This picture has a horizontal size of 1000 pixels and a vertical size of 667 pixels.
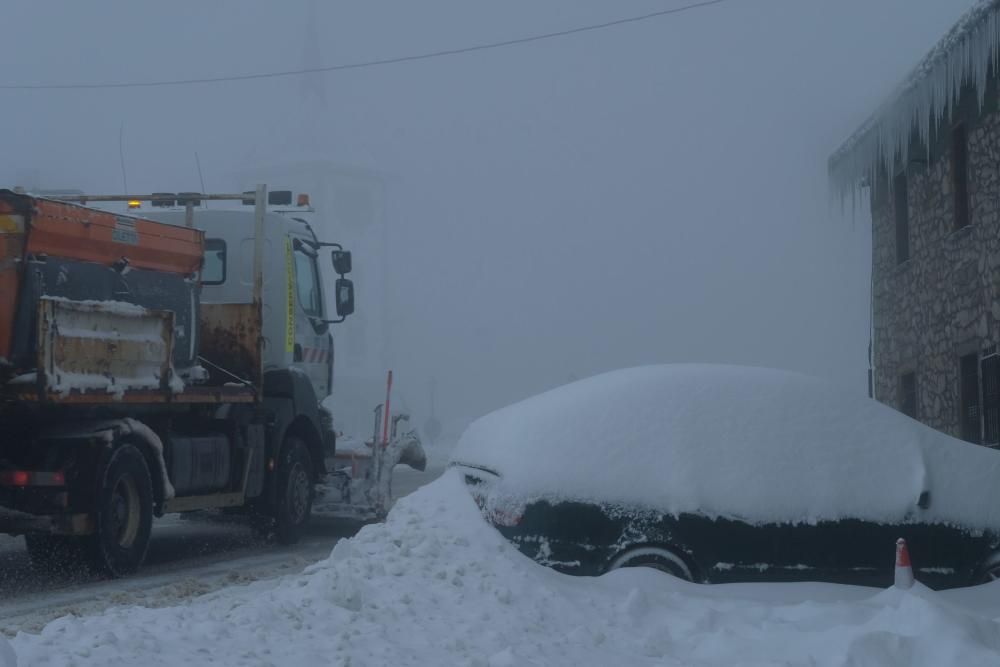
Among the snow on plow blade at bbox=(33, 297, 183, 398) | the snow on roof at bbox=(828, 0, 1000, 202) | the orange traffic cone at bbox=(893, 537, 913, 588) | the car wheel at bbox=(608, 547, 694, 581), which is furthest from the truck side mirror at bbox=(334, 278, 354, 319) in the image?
the orange traffic cone at bbox=(893, 537, 913, 588)

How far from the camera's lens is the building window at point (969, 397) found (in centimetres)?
1368

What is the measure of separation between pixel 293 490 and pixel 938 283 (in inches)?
304

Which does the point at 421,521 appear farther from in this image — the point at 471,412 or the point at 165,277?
the point at 471,412

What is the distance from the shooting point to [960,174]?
1410 cm

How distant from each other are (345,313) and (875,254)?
26.9ft

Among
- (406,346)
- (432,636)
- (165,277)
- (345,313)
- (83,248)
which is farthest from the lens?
(406,346)

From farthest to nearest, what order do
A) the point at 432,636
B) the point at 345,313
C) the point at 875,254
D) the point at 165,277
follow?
1. the point at 875,254
2. the point at 345,313
3. the point at 165,277
4. the point at 432,636

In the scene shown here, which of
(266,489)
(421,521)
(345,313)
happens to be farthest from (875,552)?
(345,313)

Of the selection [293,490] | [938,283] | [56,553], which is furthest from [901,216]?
[56,553]

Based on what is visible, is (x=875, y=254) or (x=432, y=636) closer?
(x=432, y=636)

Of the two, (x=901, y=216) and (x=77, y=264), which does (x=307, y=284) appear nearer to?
(x=77, y=264)

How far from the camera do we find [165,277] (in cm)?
1062

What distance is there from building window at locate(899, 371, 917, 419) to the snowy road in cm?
724

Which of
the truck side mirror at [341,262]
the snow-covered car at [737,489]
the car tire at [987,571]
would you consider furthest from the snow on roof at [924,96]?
the truck side mirror at [341,262]
